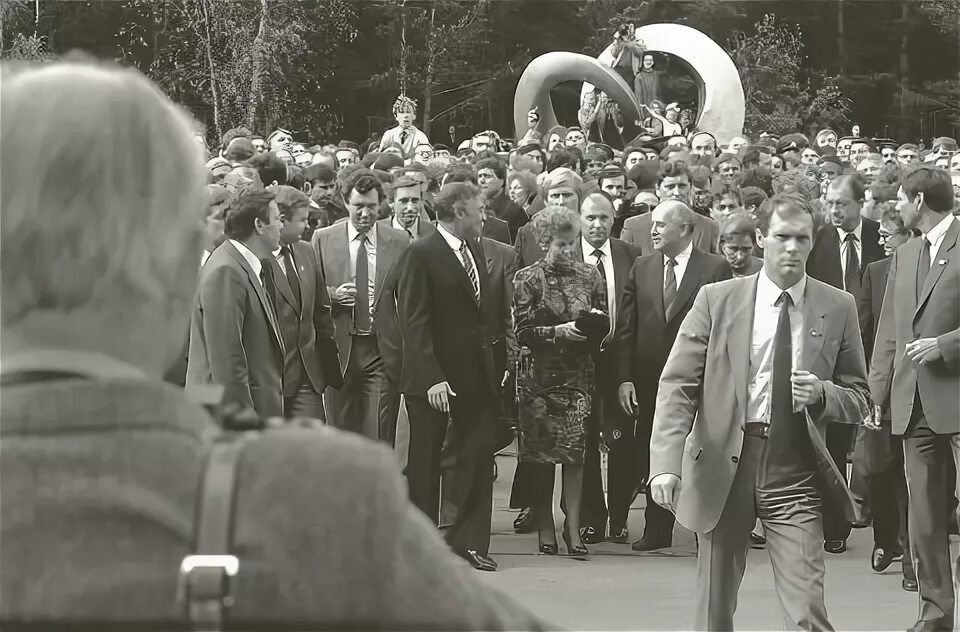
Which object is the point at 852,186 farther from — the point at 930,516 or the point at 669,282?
the point at 930,516

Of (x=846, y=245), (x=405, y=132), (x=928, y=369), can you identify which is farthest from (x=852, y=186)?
(x=405, y=132)

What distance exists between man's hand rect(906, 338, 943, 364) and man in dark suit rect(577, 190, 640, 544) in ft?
7.91

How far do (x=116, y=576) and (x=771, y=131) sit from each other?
23.1 meters

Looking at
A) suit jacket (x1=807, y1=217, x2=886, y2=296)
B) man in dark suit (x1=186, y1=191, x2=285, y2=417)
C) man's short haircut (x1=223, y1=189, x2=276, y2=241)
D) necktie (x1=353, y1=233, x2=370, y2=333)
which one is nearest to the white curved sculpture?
suit jacket (x1=807, y1=217, x2=886, y2=296)

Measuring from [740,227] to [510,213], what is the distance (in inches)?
128

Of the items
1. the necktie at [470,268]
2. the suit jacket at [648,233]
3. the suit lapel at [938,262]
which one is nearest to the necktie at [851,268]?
the suit jacket at [648,233]

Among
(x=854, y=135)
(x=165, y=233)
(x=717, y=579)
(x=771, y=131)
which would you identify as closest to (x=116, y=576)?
(x=165, y=233)

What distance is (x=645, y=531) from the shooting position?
932 cm

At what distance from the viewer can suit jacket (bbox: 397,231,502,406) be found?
8.52 metres

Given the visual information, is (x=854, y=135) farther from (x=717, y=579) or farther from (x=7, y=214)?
(x=7, y=214)

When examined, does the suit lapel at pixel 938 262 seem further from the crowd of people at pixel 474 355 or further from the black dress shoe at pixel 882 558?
the black dress shoe at pixel 882 558

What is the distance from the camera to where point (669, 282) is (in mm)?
9266

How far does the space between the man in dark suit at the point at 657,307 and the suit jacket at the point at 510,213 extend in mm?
2351

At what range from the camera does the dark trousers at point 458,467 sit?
8.62 metres
